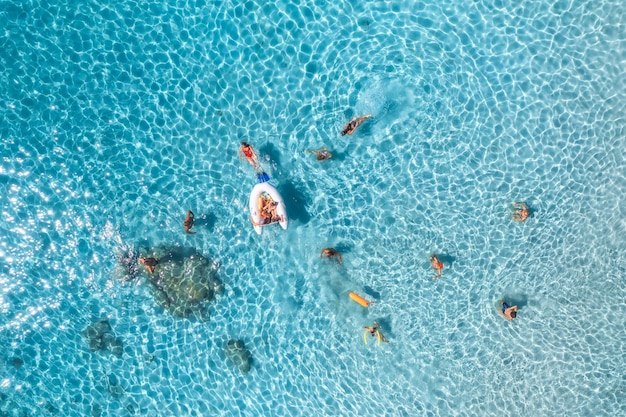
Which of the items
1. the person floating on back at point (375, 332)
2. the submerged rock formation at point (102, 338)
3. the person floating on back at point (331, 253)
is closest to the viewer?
the person floating on back at point (331, 253)

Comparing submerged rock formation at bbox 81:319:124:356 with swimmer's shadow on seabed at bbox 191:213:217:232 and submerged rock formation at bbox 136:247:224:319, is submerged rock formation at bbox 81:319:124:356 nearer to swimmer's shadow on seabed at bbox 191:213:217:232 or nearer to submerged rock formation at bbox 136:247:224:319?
submerged rock formation at bbox 136:247:224:319

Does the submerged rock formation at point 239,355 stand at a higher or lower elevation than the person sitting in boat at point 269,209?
lower

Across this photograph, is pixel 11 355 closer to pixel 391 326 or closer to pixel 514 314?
pixel 391 326

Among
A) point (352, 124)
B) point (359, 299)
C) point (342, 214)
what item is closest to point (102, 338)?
point (359, 299)

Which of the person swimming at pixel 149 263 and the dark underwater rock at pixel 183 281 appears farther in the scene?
the dark underwater rock at pixel 183 281

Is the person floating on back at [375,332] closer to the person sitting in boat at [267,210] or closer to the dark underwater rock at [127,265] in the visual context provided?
the person sitting in boat at [267,210]

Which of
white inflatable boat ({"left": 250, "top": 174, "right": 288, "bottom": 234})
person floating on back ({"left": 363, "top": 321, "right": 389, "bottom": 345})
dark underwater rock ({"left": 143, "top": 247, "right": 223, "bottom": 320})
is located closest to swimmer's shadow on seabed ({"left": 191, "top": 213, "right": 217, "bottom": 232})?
dark underwater rock ({"left": 143, "top": 247, "right": 223, "bottom": 320})

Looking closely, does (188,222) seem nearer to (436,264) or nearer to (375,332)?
(375,332)

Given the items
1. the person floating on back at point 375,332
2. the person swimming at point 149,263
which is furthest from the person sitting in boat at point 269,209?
the person floating on back at point 375,332
